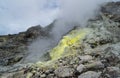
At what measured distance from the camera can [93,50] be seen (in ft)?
53.1

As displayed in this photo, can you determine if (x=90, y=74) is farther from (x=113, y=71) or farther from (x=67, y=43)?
(x=67, y=43)

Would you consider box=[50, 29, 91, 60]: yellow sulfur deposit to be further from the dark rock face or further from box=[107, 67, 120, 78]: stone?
box=[107, 67, 120, 78]: stone

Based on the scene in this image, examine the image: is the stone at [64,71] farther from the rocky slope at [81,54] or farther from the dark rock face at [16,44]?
the dark rock face at [16,44]

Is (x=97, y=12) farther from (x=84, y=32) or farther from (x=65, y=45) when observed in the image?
(x=65, y=45)

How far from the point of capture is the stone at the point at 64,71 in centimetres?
1444

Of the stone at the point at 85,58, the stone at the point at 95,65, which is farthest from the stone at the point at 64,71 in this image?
the stone at the point at 85,58

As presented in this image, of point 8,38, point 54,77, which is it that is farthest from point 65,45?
point 8,38

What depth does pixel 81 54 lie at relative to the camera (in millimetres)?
16062

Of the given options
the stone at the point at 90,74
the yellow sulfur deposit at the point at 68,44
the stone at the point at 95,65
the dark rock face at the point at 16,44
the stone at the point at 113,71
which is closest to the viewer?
the stone at the point at 113,71

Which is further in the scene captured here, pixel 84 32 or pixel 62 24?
pixel 62 24

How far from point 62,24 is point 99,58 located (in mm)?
8715

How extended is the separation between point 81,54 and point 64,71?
1785mm

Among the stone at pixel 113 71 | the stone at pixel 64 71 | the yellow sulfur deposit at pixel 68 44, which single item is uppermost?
the yellow sulfur deposit at pixel 68 44

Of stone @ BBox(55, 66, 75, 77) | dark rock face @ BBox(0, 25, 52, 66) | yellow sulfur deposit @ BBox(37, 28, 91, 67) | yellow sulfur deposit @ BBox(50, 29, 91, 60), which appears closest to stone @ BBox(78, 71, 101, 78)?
stone @ BBox(55, 66, 75, 77)
